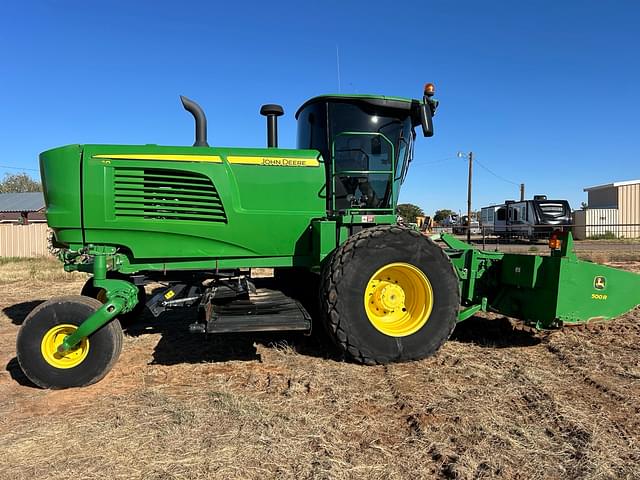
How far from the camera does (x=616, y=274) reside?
15.9 feet

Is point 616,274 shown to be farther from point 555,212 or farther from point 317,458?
point 555,212

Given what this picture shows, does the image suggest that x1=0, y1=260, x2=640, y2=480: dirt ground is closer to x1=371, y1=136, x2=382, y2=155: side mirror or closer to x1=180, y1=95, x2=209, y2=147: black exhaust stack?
x1=371, y1=136, x2=382, y2=155: side mirror

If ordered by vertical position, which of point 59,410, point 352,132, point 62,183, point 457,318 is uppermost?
point 352,132

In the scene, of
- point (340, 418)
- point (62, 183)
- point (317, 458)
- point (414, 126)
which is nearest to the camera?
point (317, 458)

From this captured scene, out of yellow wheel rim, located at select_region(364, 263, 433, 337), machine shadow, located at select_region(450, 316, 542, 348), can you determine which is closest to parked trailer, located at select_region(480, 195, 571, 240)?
machine shadow, located at select_region(450, 316, 542, 348)

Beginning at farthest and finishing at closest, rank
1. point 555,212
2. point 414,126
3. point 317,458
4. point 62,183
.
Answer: point 555,212 < point 414,126 < point 62,183 < point 317,458

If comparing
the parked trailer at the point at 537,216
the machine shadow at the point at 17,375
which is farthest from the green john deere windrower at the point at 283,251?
the parked trailer at the point at 537,216

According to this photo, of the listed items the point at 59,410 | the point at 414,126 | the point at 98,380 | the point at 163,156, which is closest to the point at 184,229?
the point at 163,156

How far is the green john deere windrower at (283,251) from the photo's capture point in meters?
4.19

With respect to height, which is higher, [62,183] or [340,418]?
[62,183]

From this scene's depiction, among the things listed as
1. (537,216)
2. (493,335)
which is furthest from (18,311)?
(537,216)

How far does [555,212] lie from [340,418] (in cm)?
2547

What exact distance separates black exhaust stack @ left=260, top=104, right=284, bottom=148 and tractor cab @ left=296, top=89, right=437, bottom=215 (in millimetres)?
435

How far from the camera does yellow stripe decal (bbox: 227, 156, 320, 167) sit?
4711mm
